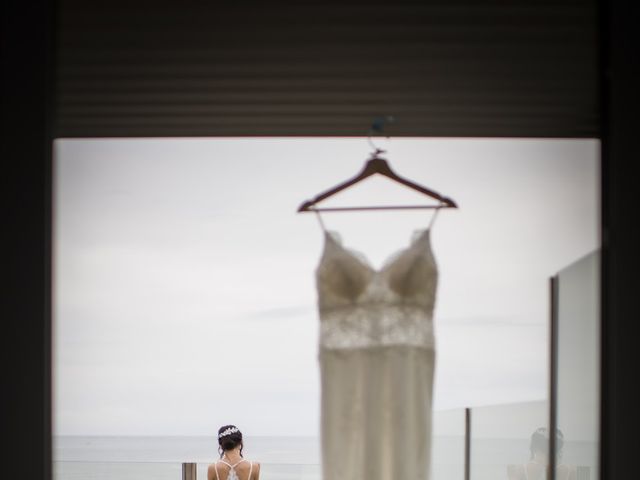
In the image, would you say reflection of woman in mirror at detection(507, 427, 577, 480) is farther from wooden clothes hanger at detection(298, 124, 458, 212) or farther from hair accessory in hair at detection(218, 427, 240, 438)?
hair accessory in hair at detection(218, 427, 240, 438)

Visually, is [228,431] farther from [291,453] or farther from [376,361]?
[376,361]

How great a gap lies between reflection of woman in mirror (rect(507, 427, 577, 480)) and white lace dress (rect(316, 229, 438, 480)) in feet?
0.85

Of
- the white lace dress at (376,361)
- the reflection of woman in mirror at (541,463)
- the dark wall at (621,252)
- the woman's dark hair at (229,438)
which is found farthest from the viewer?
the woman's dark hair at (229,438)

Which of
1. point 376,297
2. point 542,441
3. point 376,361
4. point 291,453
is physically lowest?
point 291,453

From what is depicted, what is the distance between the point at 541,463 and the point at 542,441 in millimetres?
54

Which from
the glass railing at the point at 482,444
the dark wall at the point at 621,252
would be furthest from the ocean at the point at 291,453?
the dark wall at the point at 621,252

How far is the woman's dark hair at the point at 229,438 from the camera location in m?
4.22

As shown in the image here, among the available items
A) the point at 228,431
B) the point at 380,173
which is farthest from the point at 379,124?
the point at 228,431

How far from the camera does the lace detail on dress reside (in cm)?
205

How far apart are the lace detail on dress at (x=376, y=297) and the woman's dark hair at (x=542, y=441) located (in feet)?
1.07

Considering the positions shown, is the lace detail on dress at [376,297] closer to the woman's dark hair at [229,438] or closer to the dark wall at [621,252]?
the dark wall at [621,252]

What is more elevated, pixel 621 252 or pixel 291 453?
pixel 621 252

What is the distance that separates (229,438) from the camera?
166 inches

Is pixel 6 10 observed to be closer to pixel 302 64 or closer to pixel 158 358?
pixel 302 64
